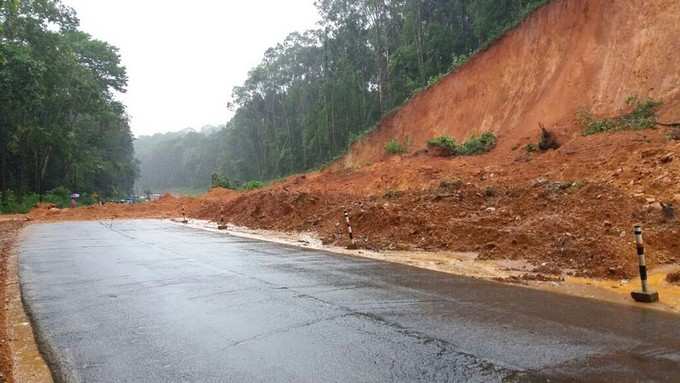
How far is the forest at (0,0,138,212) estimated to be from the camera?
35969mm

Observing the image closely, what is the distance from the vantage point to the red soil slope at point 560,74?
20.9m

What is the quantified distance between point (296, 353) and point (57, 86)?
46.2 meters

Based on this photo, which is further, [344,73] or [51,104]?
[344,73]

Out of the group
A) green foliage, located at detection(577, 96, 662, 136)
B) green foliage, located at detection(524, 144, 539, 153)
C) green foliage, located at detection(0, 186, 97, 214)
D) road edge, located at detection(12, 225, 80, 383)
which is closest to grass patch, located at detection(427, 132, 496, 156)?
green foliage, located at detection(524, 144, 539, 153)

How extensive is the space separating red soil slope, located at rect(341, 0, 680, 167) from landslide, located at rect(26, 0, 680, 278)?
2.5 inches

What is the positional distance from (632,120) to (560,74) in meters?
6.08

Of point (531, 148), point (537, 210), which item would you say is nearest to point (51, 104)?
point (531, 148)

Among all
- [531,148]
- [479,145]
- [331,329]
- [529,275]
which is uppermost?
[479,145]

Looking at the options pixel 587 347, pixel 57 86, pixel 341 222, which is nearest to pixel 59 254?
pixel 341 222

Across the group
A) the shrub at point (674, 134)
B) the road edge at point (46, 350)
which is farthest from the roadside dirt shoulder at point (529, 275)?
the shrub at point (674, 134)

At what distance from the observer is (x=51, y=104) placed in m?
45.8

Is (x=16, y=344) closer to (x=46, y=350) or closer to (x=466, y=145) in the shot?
(x=46, y=350)

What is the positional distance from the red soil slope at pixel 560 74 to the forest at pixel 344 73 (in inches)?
77.5

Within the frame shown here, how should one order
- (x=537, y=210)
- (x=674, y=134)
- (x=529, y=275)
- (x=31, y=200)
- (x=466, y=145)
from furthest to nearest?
(x=31, y=200), (x=466, y=145), (x=674, y=134), (x=537, y=210), (x=529, y=275)
